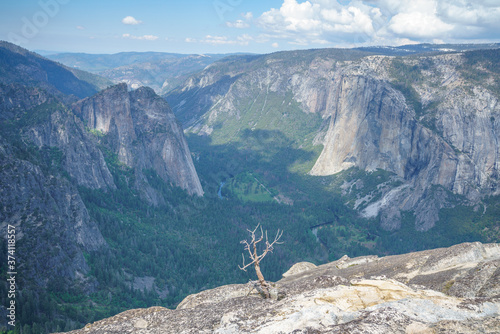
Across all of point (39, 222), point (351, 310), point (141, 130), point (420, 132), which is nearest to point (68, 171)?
point (39, 222)

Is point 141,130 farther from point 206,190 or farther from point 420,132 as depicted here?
point 420,132

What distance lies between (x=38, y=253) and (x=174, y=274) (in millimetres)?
31440

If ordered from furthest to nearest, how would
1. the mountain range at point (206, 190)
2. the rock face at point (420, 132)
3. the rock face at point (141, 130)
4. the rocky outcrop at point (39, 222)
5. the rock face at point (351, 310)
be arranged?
the rock face at point (141, 130)
the rock face at point (420, 132)
the mountain range at point (206, 190)
the rocky outcrop at point (39, 222)
the rock face at point (351, 310)

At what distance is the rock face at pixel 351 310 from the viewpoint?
13.3 m

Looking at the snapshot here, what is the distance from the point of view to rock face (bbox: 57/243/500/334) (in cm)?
1333

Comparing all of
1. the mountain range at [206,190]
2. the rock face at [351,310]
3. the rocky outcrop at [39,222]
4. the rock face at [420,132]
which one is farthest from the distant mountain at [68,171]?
the rock face at [420,132]

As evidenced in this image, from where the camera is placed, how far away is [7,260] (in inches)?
1795

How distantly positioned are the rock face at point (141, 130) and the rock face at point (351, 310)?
91374mm

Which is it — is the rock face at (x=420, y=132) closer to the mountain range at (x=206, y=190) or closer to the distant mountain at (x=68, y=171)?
the mountain range at (x=206, y=190)

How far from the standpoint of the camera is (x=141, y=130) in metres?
116

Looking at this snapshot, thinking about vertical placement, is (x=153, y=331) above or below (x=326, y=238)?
above

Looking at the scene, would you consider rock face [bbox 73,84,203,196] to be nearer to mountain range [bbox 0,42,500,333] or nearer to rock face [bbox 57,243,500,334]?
mountain range [bbox 0,42,500,333]

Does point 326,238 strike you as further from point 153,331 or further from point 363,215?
point 153,331

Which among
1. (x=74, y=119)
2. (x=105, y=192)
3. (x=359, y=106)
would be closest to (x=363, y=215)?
(x=359, y=106)
